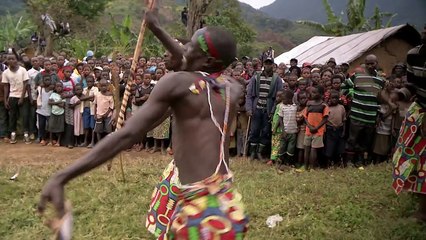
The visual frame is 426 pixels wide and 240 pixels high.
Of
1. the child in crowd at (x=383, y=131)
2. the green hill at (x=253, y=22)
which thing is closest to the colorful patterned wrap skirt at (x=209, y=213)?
the child in crowd at (x=383, y=131)

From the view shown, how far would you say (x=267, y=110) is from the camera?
302 inches

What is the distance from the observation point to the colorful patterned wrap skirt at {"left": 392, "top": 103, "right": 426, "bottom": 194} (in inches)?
182

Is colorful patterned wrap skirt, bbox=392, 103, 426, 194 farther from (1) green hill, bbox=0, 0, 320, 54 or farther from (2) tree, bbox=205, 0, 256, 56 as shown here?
(1) green hill, bbox=0, 0, 320, 54

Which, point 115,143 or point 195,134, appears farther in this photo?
point 195,134

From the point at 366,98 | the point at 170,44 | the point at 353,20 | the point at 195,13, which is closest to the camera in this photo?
the point at 170,44

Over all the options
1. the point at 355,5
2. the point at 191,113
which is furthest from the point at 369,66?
the point at 355,5

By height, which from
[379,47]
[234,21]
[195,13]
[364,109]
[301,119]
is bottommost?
[301,119]

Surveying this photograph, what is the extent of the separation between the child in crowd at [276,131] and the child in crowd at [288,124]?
54 mm

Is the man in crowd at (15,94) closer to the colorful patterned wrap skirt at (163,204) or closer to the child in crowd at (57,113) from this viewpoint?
the child in crowd at (57,113)

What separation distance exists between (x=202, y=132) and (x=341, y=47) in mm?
11905

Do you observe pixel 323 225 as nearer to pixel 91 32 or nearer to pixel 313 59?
pixel 313 59

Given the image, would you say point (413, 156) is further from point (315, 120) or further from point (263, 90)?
point (263, 90)

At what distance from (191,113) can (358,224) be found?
3014mm

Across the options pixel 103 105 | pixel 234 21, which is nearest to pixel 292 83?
pixel 103 105
